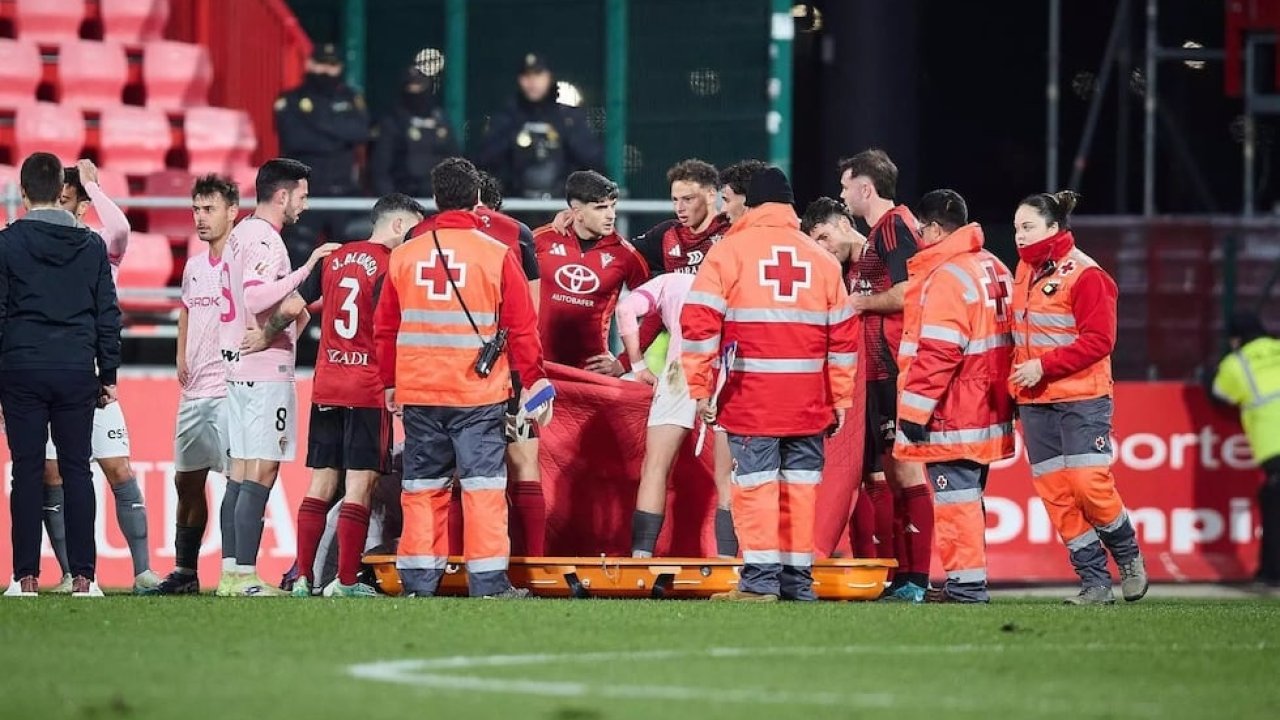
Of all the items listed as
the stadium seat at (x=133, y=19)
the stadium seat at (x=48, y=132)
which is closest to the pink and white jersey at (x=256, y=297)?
the stadium seat at (x=48, y=132)

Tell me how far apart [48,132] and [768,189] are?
8226 mm

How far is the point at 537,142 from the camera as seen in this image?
15.7m

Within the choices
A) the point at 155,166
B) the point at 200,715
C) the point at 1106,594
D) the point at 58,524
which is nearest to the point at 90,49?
the point at 155,166

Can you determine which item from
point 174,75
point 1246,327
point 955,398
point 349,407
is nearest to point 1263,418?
point 1246,327

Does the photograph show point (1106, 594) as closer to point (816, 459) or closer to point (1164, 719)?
point (816, 459)

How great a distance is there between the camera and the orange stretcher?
10547 mm

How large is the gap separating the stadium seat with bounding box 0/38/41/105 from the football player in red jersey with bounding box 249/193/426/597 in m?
7.29

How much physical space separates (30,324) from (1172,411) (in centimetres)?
795

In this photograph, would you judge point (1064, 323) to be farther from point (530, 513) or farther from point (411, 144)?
point (411, 144)

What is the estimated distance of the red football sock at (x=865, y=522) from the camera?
11.7 m

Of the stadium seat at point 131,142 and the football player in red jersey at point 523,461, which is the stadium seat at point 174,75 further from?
the football player in red jersey at point 523,461

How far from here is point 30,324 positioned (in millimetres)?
10227

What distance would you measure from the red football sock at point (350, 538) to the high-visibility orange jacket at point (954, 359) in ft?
8.53

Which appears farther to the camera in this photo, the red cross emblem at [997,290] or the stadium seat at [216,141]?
the stadium seat at [216,141]
